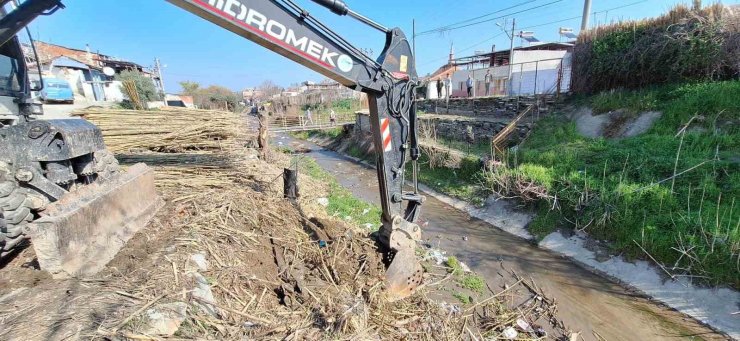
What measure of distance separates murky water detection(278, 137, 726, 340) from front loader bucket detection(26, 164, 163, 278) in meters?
5.24

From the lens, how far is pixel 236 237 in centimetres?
413

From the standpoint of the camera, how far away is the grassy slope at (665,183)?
16.9ft

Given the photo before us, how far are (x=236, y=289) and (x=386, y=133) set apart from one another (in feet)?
7.34

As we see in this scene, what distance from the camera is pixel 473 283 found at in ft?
17.4

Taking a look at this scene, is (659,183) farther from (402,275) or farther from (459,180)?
(402,275)

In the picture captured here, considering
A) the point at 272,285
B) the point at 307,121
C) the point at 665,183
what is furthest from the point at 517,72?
the point at 272,285

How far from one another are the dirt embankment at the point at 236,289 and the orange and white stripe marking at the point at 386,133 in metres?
1.33

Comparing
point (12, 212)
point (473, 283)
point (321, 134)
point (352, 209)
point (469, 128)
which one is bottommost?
point (473, 283)

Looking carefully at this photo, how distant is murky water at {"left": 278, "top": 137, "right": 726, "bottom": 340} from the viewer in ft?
14.6

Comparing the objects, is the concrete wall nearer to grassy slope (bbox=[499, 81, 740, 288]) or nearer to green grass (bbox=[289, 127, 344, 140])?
green grass (bbox=[289, 127, 344, 140])

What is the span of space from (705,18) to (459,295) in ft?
36.2

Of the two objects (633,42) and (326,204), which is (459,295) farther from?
(633,42)

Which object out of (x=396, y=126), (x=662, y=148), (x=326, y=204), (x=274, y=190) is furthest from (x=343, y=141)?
(x=396, y=126)

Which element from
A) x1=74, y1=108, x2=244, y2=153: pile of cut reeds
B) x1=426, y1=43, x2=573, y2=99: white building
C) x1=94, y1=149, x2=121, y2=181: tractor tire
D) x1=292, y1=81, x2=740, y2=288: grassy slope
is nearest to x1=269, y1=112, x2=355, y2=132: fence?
x1=426, y1=43, x2=573, y2=99: white building
